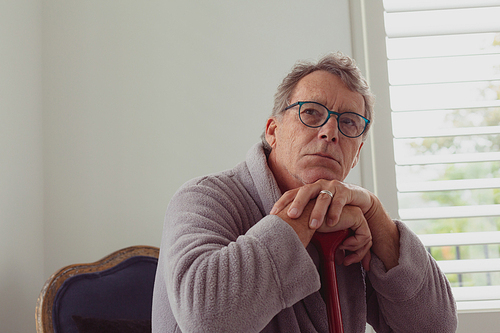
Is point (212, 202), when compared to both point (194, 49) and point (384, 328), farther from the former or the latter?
point (194, 49)

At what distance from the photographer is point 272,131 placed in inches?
46.8

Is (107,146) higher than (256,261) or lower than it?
higher

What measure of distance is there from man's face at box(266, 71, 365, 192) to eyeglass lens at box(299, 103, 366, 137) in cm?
1

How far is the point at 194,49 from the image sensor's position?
2.03 meters

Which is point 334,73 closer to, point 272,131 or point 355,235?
point 272,131

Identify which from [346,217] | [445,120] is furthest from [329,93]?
[445,120]

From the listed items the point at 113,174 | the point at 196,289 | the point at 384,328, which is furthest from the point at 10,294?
the point at 384,328

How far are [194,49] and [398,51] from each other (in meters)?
1.02

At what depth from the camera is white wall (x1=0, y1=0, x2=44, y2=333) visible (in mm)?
1620

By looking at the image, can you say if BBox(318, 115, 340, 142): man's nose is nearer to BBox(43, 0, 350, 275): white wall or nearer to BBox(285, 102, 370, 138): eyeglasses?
BBox(285, 102, 370, 138): eyeglasses

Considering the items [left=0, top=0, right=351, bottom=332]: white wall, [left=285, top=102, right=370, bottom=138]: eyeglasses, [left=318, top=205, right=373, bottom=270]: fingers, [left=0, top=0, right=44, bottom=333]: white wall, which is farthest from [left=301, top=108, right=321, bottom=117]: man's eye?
[left=0, top=0, right=44, bottom=333]: white wall

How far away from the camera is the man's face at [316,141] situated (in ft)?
3.39

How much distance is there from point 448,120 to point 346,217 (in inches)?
50.8

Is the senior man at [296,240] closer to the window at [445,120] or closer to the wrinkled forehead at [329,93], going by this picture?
the wrinkled forehead at [329,93]
